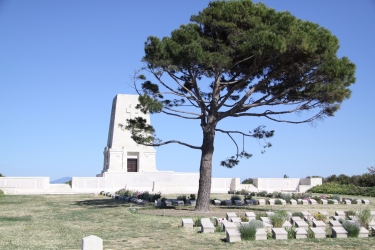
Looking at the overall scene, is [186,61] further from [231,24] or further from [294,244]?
[294,244]

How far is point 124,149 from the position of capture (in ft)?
107

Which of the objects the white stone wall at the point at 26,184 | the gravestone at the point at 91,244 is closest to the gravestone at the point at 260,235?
the gravestone at the point at 91,244

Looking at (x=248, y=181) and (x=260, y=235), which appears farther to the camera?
(x=248, y=181)

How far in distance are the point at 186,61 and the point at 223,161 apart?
4618mm

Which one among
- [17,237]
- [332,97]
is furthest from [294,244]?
[332,97]

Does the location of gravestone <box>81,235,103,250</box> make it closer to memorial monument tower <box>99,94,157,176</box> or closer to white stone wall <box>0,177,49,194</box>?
white stone wall <box>0,177,49,194</box>

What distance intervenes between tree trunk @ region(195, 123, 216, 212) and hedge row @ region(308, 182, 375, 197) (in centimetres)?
1469

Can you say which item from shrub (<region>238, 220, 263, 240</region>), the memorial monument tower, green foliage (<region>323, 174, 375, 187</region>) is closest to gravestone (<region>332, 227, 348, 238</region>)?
shrub (<region>238, 220, 263, 240</region>)

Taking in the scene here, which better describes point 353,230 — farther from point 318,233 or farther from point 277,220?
point 277,220

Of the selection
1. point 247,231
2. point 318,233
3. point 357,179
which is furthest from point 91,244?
point 357,179

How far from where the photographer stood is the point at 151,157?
3366cm

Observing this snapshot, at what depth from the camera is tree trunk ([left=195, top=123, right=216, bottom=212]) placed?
48.3ft

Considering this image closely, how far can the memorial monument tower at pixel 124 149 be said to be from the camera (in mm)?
32531

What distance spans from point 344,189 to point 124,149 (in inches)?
620
